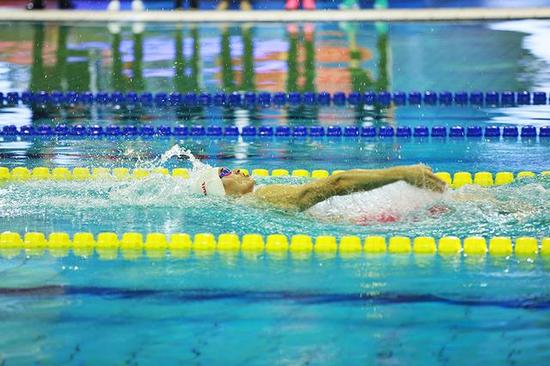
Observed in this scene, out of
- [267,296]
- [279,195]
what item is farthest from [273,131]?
[267,296]

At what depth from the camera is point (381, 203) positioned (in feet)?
20.3

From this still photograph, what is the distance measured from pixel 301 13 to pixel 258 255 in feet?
32.0

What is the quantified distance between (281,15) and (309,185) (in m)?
9.13

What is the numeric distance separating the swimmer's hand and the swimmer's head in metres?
0.95

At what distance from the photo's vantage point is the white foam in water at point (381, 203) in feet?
20.2

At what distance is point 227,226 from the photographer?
6266 millimetres

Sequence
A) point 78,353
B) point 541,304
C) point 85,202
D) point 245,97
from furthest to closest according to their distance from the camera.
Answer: point 245,97
point 85,202
point 541,304
point 78,353

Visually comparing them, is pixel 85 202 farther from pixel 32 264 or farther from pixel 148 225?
pixel 32 264

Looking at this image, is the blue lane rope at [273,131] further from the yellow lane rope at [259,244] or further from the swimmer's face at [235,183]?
the yellow lane rope at [259,244]

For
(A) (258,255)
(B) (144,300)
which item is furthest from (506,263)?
(B) (144,300)

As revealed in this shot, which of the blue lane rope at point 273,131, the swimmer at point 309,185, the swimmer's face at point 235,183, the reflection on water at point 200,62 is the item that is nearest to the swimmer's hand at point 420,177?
the swimmer at point 309,185

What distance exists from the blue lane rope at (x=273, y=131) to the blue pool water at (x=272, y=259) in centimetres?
11

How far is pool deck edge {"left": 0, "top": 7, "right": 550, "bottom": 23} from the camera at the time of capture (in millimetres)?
14891

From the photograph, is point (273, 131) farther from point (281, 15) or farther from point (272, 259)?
point (281, 15)
